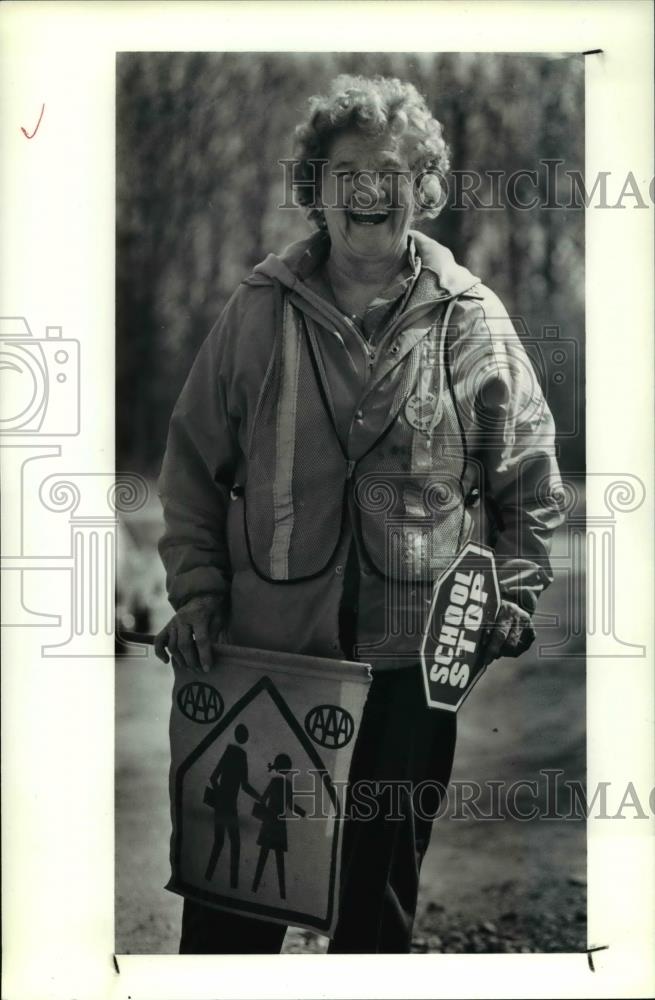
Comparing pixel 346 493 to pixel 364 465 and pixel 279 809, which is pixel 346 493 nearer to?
pixel 364 465

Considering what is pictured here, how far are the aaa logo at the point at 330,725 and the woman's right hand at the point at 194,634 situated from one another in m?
0.32

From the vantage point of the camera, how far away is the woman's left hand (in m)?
3.79

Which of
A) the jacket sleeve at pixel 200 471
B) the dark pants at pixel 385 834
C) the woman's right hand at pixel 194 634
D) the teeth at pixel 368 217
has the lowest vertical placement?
the dark pants at pixel 385 834

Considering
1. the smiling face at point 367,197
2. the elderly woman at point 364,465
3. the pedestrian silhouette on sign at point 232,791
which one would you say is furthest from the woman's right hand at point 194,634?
the smiling face at point 367,197

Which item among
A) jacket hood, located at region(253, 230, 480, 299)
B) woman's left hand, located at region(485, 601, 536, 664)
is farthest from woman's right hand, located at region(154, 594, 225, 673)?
jacket hood, located at region(253, 230, 480, 299)

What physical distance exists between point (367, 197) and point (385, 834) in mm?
1722

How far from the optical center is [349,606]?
373cm

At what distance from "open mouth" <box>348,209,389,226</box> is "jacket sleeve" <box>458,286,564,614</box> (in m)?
0.33

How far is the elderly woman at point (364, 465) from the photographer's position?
3732mm

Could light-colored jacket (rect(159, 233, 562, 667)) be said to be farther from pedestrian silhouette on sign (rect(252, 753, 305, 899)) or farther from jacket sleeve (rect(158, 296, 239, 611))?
pedestrian silhouette on sign (rect(252, 753, 305, 899))

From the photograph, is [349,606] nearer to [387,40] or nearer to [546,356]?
[546,356]

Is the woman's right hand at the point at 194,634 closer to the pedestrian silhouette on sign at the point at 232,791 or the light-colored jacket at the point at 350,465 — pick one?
the light-colored jacket at the point at 350,465

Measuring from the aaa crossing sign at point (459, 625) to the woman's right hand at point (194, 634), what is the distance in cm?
57

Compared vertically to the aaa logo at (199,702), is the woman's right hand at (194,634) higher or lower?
higher
